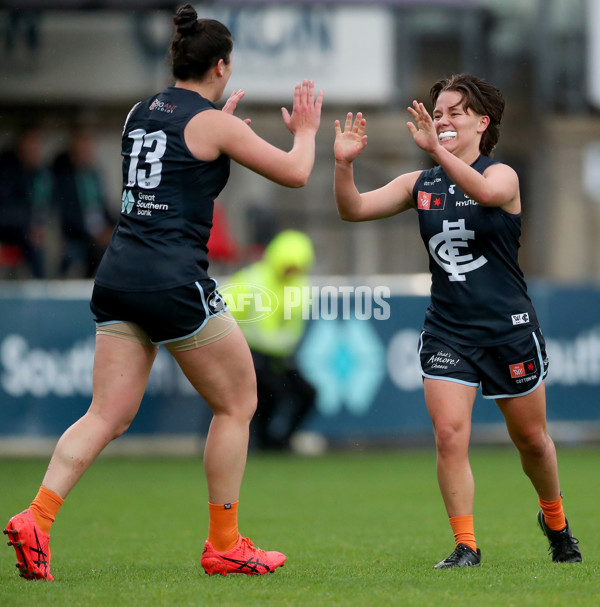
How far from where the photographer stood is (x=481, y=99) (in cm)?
510

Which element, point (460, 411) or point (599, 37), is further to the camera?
point (599, 37)

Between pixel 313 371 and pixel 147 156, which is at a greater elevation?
pixel 147 156

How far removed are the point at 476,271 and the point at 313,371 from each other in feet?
19.2

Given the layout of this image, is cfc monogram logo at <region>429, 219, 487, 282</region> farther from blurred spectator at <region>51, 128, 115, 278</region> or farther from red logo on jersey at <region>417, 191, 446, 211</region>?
blurred spectator at <region>51, 128, 115, 278</region>

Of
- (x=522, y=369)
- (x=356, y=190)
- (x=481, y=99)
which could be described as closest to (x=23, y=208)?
(x=356, y=190)

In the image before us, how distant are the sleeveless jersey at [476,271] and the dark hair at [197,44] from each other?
1.16 m

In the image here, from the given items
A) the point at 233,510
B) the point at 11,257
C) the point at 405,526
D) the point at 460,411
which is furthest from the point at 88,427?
the point at 11,257

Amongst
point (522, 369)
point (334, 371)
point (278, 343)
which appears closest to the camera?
point (522, 369)

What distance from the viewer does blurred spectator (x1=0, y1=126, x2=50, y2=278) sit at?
11617mm

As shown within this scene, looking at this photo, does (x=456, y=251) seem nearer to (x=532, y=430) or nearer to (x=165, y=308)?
(x=532, y=430)

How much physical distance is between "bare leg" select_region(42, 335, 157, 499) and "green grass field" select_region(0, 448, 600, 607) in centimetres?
43

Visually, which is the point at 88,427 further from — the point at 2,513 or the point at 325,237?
the point at 325,237

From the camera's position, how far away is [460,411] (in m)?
4.89

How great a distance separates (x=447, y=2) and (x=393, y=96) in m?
1.28
